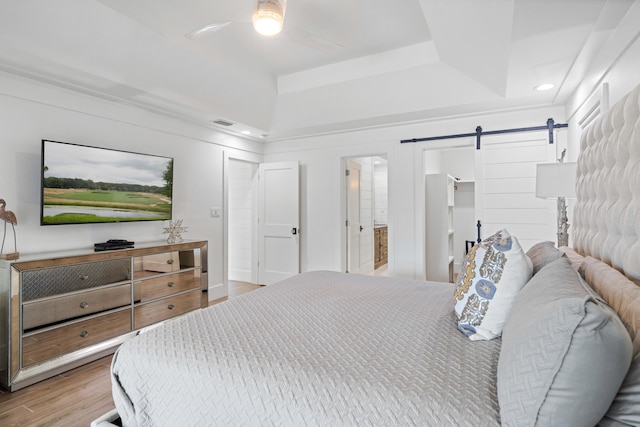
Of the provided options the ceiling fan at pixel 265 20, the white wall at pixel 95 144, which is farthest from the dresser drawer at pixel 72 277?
the ceiling fan at pixel 265 20

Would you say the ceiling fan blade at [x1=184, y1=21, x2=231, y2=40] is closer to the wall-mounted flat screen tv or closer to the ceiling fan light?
the ceiling fan light

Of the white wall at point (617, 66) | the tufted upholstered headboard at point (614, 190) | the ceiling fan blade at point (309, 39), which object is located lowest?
the tufted upholstered headboard at point (614, 190)

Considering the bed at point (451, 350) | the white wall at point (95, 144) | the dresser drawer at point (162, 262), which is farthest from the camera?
the dresser drawer at point (162, 262)

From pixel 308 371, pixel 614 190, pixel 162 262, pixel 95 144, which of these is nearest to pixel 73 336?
pixel 162 262

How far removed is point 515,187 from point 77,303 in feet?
14.5

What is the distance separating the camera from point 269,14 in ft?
6.58

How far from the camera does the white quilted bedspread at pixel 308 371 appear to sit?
0.96 meters

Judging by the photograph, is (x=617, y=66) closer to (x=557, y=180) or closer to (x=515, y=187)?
(x=557, y=180)

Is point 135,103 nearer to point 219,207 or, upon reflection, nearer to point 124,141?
point 124,141

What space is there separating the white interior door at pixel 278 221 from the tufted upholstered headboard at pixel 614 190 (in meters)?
3.62

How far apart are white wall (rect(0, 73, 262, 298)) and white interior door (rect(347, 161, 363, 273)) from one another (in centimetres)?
191

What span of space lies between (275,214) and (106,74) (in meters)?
2.89

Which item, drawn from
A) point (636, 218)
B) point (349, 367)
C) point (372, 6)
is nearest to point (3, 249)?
point (349, 367)

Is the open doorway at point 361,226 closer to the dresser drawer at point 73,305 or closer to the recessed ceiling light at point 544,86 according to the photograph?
the recessed ceiling light at point 544,86
